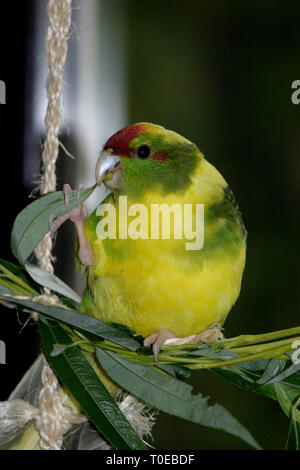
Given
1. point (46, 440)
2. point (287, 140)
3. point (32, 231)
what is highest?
point (287, 140)

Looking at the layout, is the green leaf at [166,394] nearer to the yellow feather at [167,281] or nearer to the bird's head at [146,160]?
the yellow feather at [167,281]

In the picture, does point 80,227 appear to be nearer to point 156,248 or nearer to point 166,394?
point 156,248

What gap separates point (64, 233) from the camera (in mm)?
779

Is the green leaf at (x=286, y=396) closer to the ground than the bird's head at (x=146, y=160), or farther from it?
closer to the ground

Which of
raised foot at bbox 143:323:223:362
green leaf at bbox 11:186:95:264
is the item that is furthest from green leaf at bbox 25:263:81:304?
raised foot at bbox 143:323:223:362

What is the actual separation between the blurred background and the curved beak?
83 mm

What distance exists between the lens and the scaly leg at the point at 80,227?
1.85 ft

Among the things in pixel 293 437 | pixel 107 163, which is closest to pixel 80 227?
pixel 107 163

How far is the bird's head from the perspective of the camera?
0.61 metres

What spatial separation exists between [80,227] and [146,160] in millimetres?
119

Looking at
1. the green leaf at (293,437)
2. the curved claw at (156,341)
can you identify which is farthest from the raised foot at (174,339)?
the green leaf at (293,437)

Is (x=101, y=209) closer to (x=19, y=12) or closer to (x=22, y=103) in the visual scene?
(x=22, y=103)
